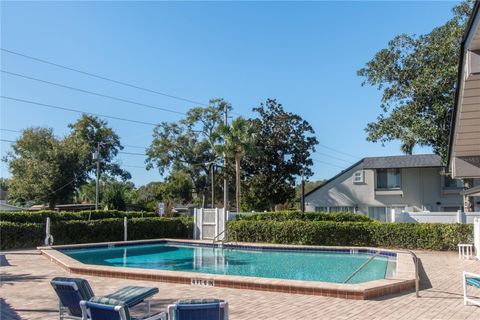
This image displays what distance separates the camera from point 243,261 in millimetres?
18109

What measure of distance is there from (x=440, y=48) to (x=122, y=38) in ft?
58.9

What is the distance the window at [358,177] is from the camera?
36.6m

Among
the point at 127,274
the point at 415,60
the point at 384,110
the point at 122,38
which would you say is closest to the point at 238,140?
the point at 384,110

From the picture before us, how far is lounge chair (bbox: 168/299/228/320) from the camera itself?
16.2 feet

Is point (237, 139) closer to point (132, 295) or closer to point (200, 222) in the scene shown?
point (200, 222)

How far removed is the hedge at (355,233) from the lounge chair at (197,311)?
52.6ft

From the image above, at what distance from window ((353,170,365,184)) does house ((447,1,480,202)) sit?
89.7 ft

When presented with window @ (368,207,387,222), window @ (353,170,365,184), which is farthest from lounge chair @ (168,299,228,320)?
window @ (353,170,365,184)

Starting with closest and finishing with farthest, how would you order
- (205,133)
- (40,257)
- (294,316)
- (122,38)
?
(294,316) → (40,257) → (122,38) → (205,133)

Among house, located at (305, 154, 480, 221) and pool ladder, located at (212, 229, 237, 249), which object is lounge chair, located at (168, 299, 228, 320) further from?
house, located at (305, 154, 480, 221)

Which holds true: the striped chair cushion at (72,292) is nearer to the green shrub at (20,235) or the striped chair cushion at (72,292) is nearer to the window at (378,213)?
the green shrub at (20,235)

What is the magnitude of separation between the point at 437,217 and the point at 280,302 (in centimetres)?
1490

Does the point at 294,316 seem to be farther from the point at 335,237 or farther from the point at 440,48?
the point at 440,48

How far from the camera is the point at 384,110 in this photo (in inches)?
1139
